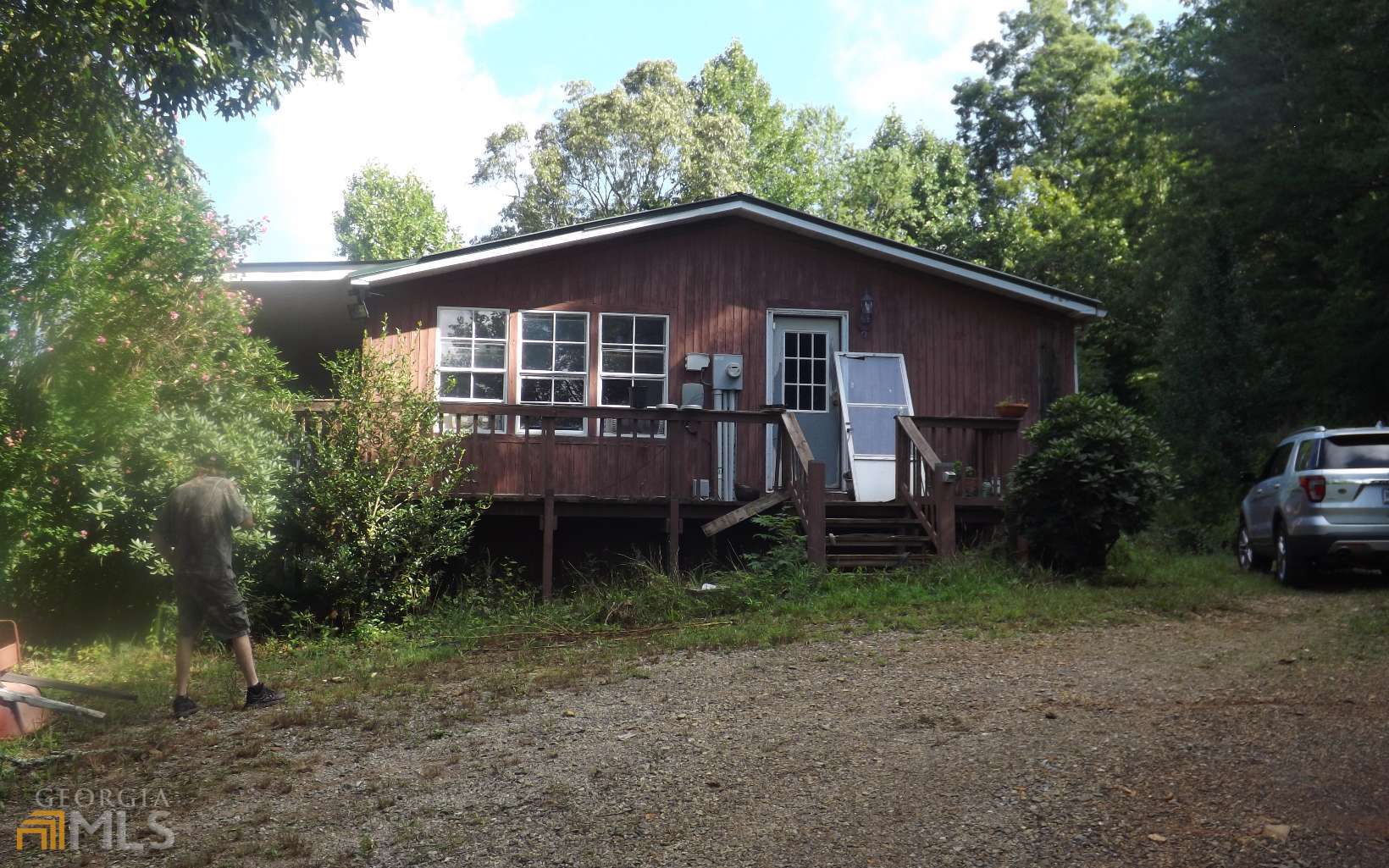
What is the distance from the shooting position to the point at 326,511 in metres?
11.0

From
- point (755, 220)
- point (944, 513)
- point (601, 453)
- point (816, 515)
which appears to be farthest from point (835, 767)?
point (755, 220)

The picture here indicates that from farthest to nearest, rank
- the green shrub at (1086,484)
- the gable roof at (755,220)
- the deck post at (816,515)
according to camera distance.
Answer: the gable roof at (755,220) < the deck post at (816,515) < the green shrub at (1086,484)

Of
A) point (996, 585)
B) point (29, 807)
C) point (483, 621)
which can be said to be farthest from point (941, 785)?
point (483, 621)

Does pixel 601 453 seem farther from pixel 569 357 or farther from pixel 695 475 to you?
pixel 569 357

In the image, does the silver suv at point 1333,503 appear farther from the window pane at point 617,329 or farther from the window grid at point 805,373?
the window pane at point 617,329

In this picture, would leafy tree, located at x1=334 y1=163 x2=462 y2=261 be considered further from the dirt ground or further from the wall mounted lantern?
the dirt ground

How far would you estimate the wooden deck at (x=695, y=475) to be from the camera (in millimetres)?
12180

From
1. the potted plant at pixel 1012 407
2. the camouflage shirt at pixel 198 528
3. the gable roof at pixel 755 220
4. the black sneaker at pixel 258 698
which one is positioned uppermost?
the gable roof at pixel 755 220

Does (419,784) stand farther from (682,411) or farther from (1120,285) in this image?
(1120,285)

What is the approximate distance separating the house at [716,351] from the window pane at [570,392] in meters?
0.02

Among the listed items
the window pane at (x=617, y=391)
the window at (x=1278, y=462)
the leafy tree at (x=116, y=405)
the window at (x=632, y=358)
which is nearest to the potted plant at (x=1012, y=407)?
the window at (x=1278, y=462)

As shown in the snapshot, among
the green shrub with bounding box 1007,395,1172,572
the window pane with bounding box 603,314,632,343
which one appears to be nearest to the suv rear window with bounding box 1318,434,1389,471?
the green shrub with bounding box 1007,395,1172,572

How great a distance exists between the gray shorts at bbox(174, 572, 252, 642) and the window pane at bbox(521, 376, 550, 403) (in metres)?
6.85

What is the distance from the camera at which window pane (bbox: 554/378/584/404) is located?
48.1 feet
